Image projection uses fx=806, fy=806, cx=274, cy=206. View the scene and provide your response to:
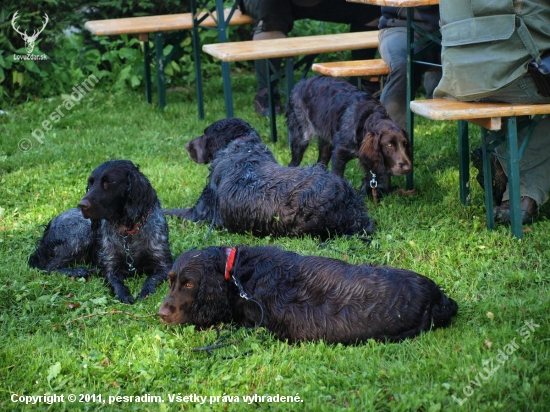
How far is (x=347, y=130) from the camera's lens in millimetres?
7113

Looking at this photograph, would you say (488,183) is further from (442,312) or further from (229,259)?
(229,259)

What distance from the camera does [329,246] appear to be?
5641 millimetres

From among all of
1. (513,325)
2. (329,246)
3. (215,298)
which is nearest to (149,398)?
(215,298)

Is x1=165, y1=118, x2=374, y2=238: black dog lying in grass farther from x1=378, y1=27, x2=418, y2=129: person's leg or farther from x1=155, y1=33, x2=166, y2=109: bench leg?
x1=155, y1=33, x2=166, y2=109: bench leg

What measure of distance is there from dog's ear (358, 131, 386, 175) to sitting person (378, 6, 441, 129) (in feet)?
2.32

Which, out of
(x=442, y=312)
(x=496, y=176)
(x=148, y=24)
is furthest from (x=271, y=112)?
(x=442, y=312)

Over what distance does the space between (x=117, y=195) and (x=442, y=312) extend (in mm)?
2226

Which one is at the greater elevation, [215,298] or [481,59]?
[481,59]

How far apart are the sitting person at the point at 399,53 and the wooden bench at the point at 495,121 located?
4.98 feet

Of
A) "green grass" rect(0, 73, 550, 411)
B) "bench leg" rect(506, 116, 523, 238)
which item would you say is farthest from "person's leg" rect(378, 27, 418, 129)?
"bench leg" rect(506, 116, 523, 238)

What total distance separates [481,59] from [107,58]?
793 centimetres

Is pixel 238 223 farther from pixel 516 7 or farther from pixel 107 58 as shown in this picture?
pixel 107 58

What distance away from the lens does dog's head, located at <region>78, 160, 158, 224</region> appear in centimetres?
512

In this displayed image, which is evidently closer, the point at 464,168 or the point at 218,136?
the point at 464,168
